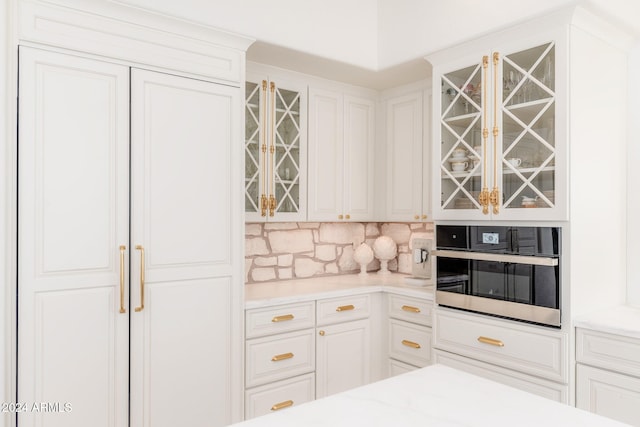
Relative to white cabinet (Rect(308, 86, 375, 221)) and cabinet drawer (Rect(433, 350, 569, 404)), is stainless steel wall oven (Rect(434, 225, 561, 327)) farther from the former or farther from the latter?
white cabinet (Rect(308, 86, 375, 221))

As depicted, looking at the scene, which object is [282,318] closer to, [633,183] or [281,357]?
[281,357]

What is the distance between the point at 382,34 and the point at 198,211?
177 cm

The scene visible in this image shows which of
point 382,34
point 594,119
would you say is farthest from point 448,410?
point 382,34

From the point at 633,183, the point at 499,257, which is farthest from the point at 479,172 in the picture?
the point at 633,183

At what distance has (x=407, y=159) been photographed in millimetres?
3471

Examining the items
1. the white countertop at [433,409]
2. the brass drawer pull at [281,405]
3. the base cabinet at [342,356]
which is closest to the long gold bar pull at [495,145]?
the base cabinet at [342,356]

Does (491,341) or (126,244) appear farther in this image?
(491,341)

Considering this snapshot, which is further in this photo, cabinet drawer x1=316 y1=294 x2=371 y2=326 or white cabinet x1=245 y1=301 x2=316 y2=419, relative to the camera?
cabinet drawer x1=316 y1=294 x2=371 y2=326

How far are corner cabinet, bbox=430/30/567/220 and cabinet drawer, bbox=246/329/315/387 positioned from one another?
1108 millimetres

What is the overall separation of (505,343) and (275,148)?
1805 mm

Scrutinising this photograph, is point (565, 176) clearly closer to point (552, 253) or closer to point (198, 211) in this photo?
point (552, 253)

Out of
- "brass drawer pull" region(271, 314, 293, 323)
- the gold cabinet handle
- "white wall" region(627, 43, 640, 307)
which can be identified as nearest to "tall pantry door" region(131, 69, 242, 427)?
"brass drawer pull" region(271, 314, 293, 323)

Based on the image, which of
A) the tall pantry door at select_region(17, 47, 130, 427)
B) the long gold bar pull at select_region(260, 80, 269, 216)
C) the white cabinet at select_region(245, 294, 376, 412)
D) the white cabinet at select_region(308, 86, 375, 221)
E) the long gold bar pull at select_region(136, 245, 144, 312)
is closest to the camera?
the tall pantry door at select_region(17, 47, 130, 427)

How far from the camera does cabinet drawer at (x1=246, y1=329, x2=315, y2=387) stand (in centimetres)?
266
